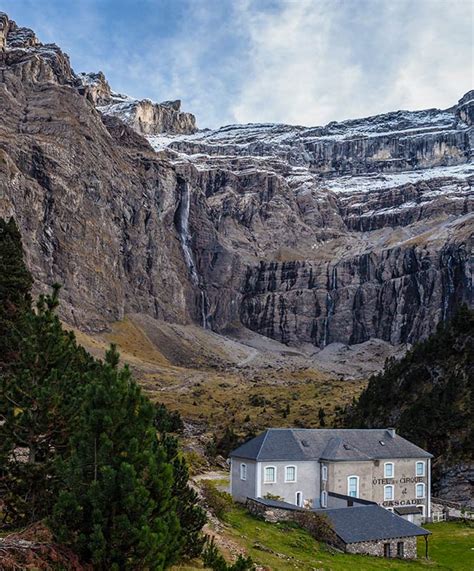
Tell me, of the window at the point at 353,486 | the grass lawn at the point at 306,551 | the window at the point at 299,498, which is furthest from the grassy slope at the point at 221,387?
the grass lawn at the point at 306,551

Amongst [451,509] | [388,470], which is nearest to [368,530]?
[388,470]

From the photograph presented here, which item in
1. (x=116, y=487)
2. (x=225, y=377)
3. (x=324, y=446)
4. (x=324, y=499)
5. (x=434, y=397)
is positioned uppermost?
(x=116, y=487)

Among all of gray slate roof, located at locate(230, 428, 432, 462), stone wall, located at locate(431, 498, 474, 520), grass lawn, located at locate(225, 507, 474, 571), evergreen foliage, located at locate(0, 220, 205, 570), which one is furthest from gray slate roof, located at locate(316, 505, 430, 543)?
evergreen foliage, located at locate(0, 220, 205, 570)

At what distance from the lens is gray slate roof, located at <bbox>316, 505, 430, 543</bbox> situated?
109ft

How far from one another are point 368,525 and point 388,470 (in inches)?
449

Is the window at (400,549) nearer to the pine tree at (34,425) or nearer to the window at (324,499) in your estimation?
the window at (324,499)

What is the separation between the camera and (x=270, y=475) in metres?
41.5

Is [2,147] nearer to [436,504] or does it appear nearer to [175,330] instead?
[175,330]

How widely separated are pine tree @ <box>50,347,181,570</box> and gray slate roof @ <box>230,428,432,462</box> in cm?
2535

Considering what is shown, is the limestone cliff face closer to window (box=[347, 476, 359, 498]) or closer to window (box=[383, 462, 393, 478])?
window (box=[383, 462, 393, 478])

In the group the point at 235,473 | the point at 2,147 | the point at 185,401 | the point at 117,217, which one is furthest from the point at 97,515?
the point at 117,217

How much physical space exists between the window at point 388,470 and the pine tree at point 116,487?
3088 cm

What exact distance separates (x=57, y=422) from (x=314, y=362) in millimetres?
180451

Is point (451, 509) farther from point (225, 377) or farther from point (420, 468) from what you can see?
point (225, 377)
